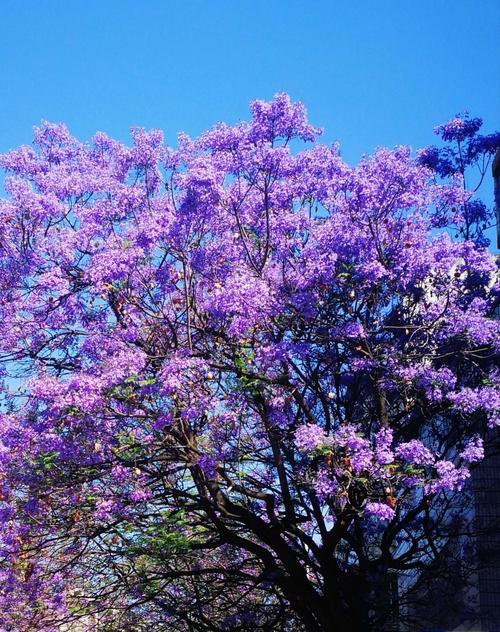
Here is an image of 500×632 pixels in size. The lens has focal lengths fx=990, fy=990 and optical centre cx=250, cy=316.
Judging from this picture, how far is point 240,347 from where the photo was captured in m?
12.5

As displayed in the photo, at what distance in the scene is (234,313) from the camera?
12258 mm

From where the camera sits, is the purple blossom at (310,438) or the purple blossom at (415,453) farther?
the purple blossom at (415,453)

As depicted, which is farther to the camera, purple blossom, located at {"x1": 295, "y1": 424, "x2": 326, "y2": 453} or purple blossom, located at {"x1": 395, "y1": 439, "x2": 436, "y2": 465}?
purple blossom, located at {"x1": 395, "y1": 439, "x2": 436, "y2": 465}

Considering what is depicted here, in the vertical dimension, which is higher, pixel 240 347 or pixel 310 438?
pixel 240 347

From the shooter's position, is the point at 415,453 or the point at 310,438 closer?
the point at 310,438

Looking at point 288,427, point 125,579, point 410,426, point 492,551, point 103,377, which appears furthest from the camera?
point 492,551

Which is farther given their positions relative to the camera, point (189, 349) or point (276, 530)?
point (276, 530)

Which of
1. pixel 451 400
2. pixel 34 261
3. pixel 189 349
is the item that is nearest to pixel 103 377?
pixel 189 349

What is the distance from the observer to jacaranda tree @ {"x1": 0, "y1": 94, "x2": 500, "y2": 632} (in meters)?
12.3

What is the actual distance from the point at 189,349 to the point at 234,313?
802 millimetres

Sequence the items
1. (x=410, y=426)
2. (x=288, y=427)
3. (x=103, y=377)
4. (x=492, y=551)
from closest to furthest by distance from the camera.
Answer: (x=103, y=377) → (x=288, y=427) → (x=410, y=426) → (x=492, y=551)

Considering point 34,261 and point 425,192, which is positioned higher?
point 425,192

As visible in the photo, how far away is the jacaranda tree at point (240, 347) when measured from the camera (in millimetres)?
12289

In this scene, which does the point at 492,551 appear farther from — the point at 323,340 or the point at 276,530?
the point at 323,340
